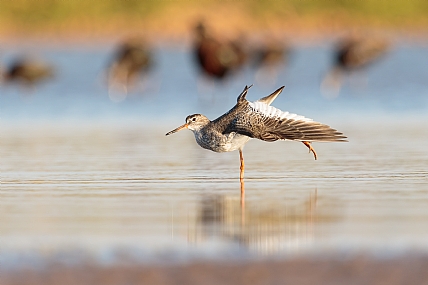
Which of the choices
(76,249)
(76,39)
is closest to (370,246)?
(76,249)

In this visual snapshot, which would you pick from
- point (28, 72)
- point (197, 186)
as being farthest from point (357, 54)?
point (197, 186)

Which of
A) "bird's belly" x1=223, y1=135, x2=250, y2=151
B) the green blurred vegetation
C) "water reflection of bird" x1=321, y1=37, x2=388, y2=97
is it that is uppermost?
the green blurred vegetation

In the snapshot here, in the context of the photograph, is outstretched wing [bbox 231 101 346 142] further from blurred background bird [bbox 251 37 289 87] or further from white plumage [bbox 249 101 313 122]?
blurred background bird [bbox 251 37 289 87]

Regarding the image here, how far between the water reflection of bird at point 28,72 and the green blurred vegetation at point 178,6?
429 inches

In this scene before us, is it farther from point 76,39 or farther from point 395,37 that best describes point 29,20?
point 395,37

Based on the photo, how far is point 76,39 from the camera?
33.7 m

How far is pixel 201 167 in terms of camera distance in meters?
9.77

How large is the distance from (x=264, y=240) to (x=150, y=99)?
564 inches

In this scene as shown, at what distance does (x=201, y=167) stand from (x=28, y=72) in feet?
45.1

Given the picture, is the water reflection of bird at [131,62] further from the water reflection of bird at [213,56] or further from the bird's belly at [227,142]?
the bird's belly at [227,142]

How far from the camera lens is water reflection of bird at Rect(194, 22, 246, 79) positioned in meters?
20.8

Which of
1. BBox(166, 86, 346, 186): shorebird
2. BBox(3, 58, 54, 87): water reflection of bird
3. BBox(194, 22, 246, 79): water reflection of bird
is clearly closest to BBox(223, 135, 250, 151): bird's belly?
BBox(166, 86, 346, 186): shorebird

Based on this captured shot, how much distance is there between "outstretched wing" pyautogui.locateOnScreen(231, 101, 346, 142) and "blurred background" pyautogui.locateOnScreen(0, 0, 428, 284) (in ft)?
1.36

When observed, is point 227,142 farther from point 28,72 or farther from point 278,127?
point 28,72
